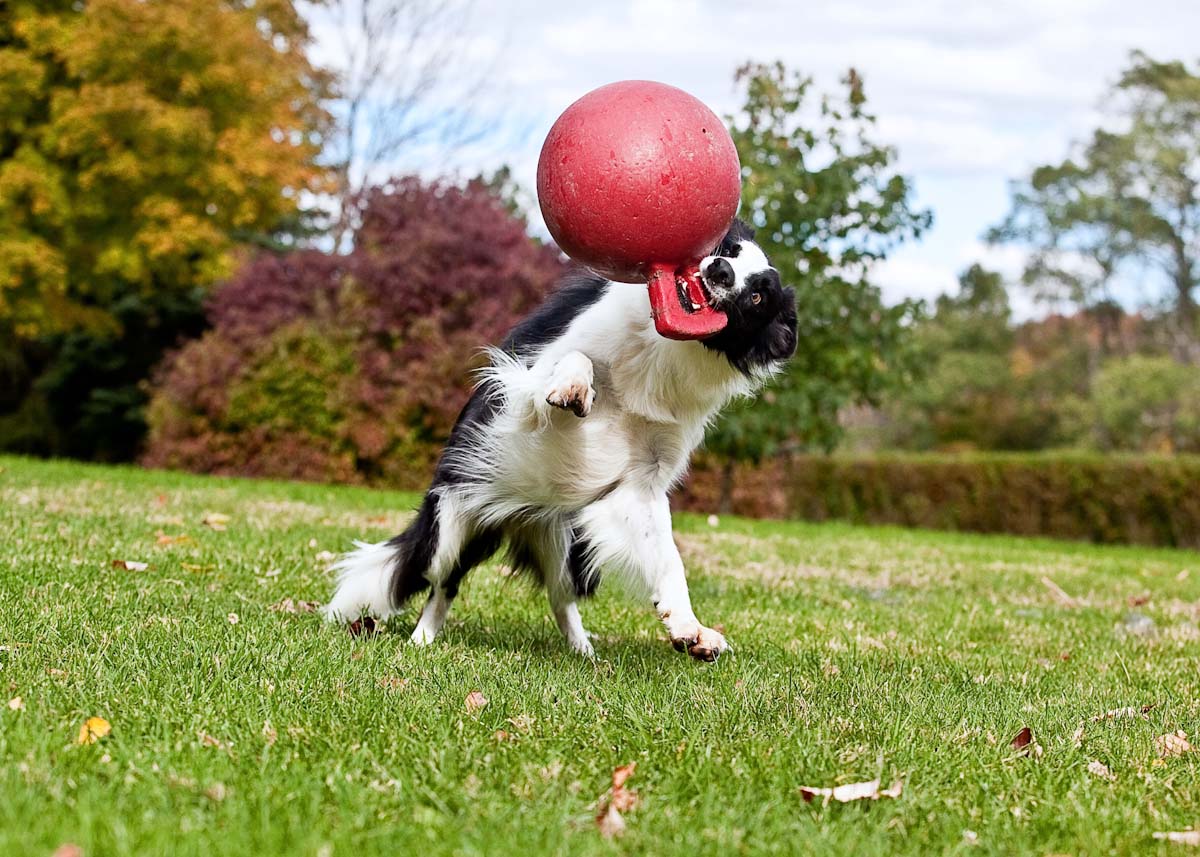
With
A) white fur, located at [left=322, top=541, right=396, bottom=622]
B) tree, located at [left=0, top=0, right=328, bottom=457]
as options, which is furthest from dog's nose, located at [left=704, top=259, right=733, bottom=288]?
tree, located at [left=0, top=0, right=328, bottom=457]

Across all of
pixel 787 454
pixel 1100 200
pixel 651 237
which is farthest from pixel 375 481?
pixel 1100 200

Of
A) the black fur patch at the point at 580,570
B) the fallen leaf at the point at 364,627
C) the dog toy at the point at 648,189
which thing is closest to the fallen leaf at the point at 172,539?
the fallen leaf at the point at 364,627

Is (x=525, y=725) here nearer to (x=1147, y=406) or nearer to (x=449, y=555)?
(x=449, y=555)

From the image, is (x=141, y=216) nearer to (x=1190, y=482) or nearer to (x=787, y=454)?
(x=787, y=454)

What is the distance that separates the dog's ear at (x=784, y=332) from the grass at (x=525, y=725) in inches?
44.2

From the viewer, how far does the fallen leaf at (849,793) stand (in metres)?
2.74

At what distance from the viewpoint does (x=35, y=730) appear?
269cm

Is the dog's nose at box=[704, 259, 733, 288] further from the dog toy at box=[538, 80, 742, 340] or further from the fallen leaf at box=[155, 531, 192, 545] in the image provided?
the fallen leaf at box=[155, 531, 192, 545]

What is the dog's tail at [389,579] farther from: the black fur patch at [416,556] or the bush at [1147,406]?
the bush at [1147,406]

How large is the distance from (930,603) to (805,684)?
3.49 m

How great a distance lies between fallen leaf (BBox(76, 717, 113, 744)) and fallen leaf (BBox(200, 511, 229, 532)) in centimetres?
477

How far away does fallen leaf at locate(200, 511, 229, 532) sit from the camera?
299 inches

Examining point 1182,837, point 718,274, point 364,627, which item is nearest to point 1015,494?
point 364,627

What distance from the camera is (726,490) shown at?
53.3 feet
